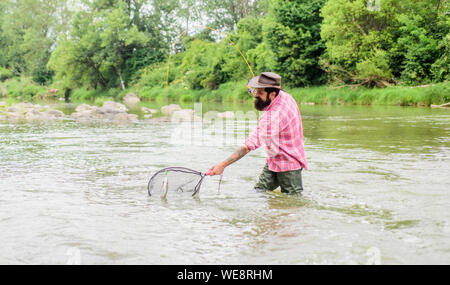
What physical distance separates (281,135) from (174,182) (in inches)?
52.5

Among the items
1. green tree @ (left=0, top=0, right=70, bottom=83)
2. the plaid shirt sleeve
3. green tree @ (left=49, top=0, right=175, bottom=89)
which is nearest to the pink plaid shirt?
the plaid shirt sleeve

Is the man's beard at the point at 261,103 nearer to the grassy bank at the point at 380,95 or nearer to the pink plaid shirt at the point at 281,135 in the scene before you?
the pink plaid shirt at the point at 281,135

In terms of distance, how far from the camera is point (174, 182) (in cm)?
528

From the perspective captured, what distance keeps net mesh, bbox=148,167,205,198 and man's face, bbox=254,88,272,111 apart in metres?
1.02

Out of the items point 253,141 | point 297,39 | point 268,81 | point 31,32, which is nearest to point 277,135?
point 253,141

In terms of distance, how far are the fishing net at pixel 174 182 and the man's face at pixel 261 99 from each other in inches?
40.2

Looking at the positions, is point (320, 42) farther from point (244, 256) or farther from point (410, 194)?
point (244, 256)

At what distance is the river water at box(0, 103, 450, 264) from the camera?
3455 mm

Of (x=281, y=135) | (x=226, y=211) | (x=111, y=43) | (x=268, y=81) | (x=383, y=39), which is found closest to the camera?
(x=226, y=211)

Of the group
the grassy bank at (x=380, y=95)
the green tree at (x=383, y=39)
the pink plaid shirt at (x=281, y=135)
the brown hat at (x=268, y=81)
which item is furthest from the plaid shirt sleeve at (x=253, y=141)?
the green tree at (x=383, y=39)

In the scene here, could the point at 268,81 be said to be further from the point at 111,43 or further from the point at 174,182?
the point at 111,43

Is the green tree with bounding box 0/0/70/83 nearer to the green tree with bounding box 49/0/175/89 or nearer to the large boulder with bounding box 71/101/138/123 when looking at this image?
the green tree with bounding box 49/0/175/89

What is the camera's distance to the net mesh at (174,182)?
523 cm
